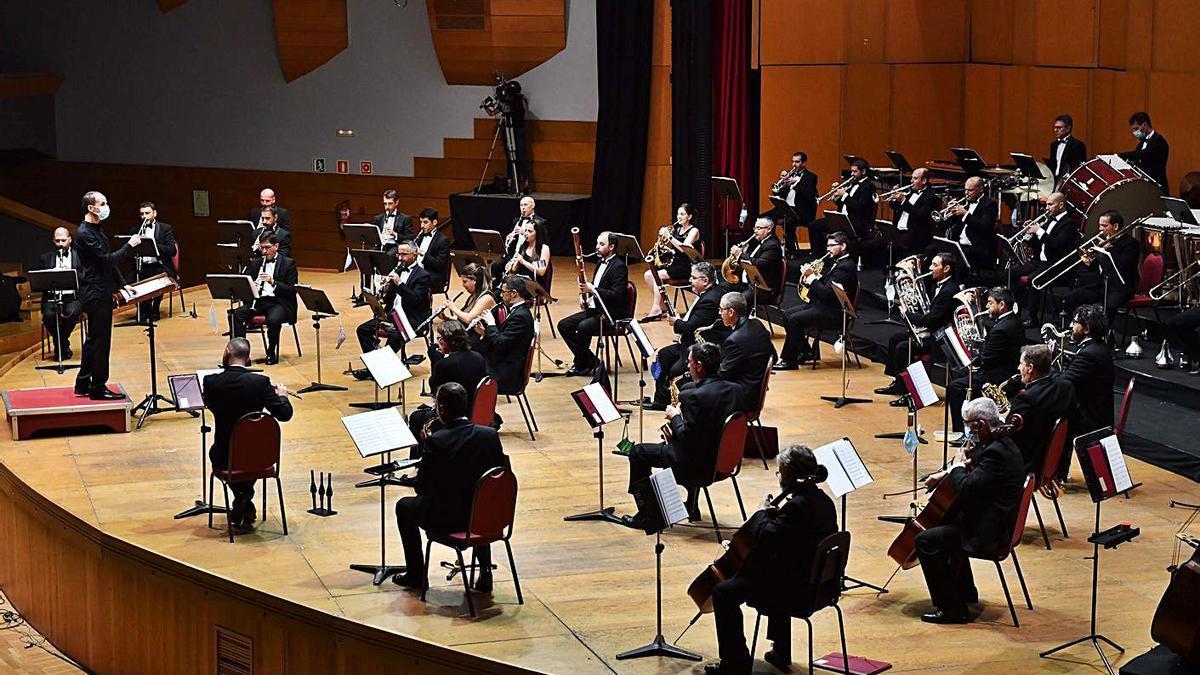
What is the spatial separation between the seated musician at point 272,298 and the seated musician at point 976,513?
732 cm

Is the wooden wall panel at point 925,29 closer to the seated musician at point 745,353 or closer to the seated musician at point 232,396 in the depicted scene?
the seated musician at point 745,353

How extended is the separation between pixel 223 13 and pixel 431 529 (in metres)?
15.4

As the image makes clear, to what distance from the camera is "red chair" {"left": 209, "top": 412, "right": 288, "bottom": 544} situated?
8.23 m

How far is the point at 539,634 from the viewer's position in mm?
7023

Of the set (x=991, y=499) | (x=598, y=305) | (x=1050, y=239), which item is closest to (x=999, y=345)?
(x=991, y=499)

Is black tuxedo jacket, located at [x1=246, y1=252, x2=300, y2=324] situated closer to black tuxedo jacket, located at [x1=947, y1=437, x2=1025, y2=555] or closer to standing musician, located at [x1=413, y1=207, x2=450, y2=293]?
standing musician, located at [x1=413, y1=207, x2=450, y2=293]

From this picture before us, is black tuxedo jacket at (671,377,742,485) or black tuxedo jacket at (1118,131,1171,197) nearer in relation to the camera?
black tuxedo jacket at (671,377,742,485)

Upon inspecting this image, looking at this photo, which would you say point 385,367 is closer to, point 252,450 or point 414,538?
point 252,450

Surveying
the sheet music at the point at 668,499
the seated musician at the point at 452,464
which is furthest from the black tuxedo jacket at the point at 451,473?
the sheet music at the point at 668,499

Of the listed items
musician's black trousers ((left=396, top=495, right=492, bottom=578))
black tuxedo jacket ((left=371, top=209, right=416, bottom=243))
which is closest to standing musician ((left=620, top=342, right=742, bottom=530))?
musician's black trousers ((left=396, top=495, right=492, bottom=578))

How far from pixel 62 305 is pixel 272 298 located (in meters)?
2.04

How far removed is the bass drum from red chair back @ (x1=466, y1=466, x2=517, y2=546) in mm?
7051

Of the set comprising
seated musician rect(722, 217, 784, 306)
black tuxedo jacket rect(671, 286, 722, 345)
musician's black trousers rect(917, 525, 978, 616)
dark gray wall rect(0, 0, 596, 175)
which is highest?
dark gray wall rect(0, 0, 596, 175)

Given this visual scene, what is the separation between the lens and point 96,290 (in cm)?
1063
